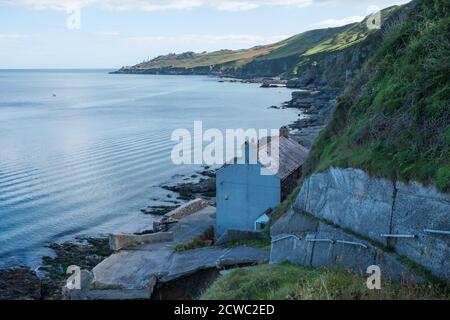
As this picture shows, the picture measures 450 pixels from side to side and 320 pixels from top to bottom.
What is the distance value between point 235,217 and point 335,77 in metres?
107

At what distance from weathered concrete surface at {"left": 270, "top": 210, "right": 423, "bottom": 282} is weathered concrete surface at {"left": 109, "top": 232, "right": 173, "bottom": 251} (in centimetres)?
1191

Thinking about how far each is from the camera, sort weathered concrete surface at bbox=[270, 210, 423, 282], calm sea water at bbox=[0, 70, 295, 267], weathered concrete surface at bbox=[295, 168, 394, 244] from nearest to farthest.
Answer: weathered concrete surface at bbox=[270, 210, 423, 282] → weathered concrete surface at bbox=[295, 168, 394, 244] → calm sea water at bbox=[0, 70, 295, 267]

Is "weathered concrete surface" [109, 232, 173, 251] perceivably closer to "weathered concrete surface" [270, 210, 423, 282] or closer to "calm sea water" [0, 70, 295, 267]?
"calm sea water" [0, 70, 295, 267]

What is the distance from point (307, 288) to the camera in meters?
8.38

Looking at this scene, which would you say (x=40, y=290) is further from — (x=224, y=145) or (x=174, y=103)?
(x=174, y=103)

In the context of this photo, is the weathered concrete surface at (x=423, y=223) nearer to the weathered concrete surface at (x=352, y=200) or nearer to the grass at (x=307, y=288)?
the weathered concrete surface at (x=352, y=200)

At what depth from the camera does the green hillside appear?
10.6 meters

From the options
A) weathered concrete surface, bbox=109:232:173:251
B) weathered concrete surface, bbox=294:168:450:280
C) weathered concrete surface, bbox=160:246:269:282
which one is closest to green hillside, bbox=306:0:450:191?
weathered concrete surface, bbox=294:168:450:280

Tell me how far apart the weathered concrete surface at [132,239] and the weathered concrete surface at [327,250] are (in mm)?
11909

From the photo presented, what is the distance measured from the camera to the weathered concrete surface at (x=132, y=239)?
25.1 meters

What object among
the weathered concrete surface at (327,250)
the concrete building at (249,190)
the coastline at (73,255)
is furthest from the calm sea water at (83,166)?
the weathered concrete surface at (327,250)

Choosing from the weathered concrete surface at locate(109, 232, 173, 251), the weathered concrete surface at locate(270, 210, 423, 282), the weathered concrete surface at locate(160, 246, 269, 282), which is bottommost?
the weathered concrete surface at locate(109, 232, 173, 251)

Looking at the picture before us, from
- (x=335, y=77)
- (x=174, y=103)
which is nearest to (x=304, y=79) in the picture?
(x=335, y=77)

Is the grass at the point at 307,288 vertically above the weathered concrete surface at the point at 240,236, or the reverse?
the grass at the point at 307,288
